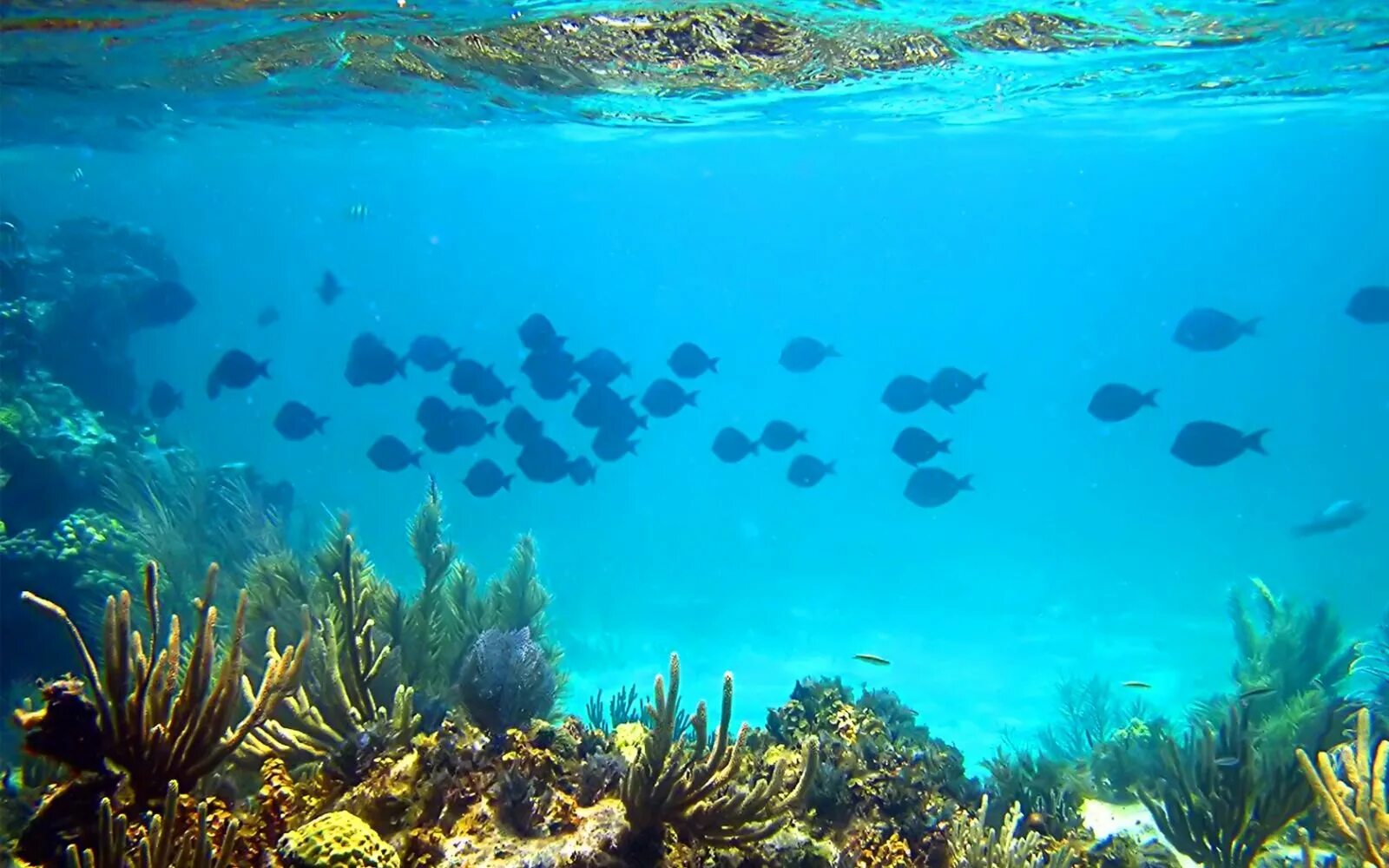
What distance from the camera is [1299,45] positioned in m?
15.1

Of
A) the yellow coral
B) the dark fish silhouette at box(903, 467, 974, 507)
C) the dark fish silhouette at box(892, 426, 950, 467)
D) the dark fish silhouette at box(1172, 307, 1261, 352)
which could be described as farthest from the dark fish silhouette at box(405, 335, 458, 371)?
the dark fish silhouette at box(1172, 307, 1261, 352)

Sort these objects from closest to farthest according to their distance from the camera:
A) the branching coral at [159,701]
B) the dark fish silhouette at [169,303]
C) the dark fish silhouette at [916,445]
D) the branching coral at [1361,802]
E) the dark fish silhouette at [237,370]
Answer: the branching coral at [159,701] → the branching coral at [1361,802] → the dark fish silhouette at [916,445] → the dark fish silhouette at [237,370] → the dark fish silhouette at [169,303]

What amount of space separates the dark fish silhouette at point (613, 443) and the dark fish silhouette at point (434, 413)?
2.31 m

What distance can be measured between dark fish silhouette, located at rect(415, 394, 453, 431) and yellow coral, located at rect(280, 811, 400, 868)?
9.71 m

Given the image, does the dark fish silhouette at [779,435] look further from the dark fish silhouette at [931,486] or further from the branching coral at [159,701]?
the branching coral at [159,701]

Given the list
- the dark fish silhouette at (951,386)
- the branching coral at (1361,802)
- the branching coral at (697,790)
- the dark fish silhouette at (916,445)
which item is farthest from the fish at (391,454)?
the branching coral at (1361,802)

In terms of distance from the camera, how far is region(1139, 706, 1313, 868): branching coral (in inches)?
224

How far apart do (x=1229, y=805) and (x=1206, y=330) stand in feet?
24.8

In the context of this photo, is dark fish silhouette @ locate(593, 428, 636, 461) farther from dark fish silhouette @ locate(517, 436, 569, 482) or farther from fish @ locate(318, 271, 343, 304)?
fish @ locate(318, 271, 343, 304)

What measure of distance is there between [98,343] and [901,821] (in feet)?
73.6

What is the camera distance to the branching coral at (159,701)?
311 cm

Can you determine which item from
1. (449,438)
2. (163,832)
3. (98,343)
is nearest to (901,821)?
(163,832)

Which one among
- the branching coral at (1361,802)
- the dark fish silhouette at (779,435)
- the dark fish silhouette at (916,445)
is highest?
the dark fish silhouette at (779,435)

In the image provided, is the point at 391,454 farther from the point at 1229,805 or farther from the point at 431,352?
the point at 1229,805
